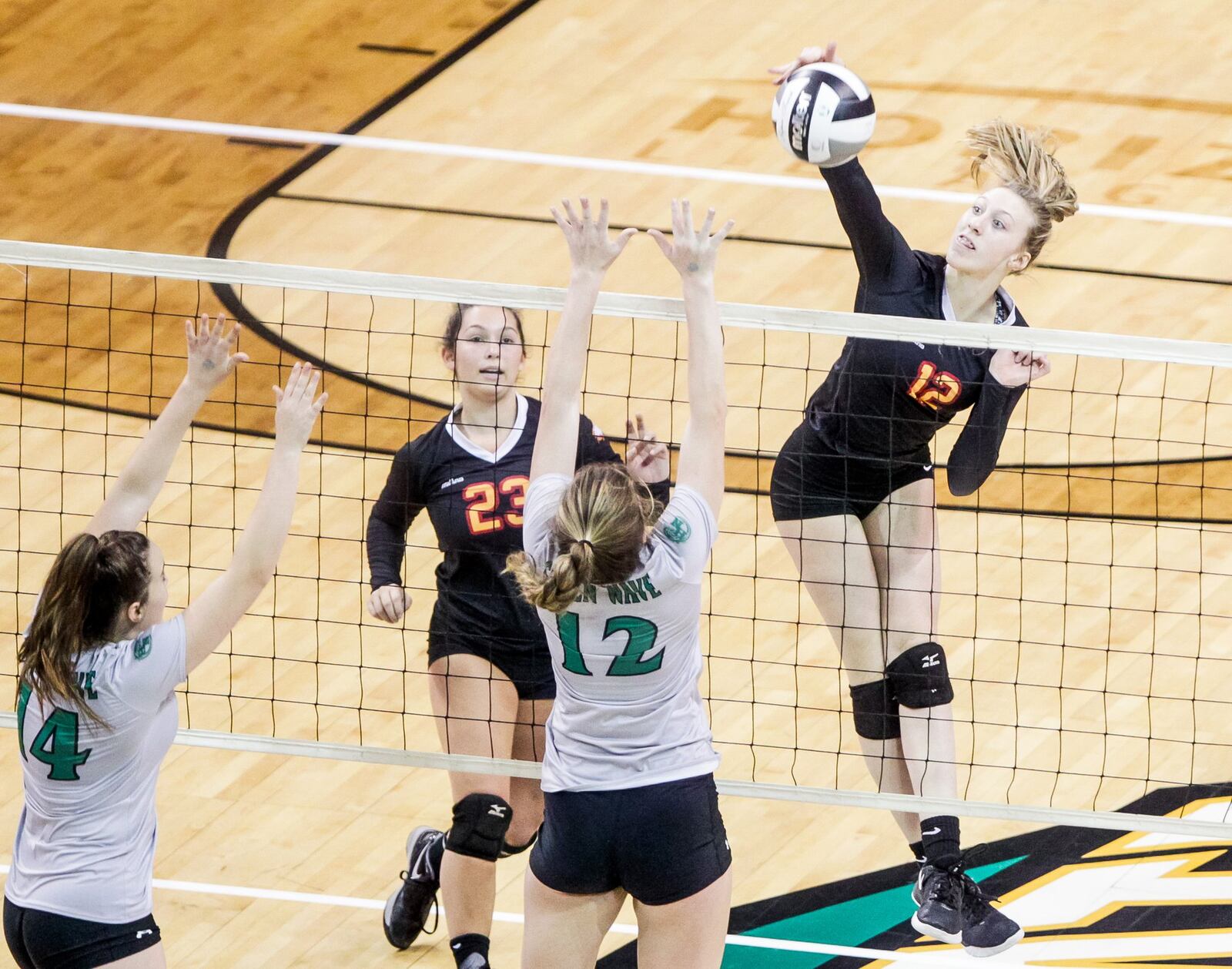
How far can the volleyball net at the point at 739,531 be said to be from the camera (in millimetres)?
7121

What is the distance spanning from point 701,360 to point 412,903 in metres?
2.44

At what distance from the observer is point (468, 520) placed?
5980mm

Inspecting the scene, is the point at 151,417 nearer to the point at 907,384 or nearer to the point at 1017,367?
the point at 907,384

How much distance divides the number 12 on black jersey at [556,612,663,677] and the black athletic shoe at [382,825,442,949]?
195cm

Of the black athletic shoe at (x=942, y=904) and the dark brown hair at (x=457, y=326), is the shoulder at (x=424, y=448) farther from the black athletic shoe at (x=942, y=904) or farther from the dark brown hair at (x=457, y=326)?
the black athletic shoe at (x=942, y=904)

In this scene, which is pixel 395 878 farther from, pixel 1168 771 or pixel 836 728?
pixel 1168 771

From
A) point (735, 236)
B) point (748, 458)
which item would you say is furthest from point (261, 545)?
point (735, 236)

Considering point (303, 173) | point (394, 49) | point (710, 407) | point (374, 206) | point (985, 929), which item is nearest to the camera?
point (710, 407)

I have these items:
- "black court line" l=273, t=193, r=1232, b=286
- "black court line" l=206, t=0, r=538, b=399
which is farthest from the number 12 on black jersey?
"black court line" l=273, t=193, r=1232, b=286

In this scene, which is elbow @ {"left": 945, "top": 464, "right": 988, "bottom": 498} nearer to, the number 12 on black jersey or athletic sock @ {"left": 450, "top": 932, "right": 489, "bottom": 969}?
the number 12 on black jersey

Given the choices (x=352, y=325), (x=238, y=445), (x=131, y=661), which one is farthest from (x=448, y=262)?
(x=131, y=661)

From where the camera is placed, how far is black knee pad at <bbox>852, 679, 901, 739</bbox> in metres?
6.21

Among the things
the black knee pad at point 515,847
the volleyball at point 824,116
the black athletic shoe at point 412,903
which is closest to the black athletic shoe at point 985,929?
the black knee pad at point 515,847

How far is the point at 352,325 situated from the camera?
10.2 meters
